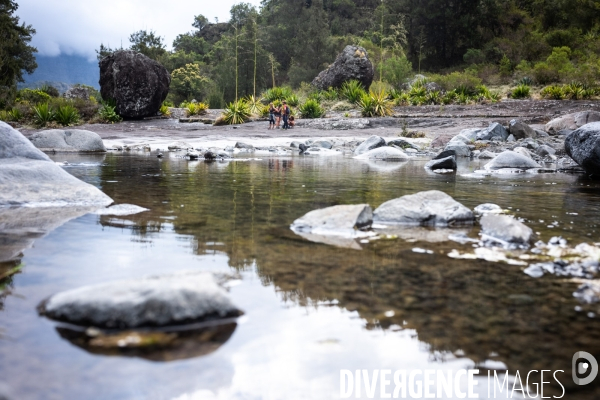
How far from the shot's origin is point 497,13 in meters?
45.6

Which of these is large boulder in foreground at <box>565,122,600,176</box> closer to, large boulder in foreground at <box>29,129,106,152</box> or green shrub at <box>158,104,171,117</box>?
large boulder in foreground at <box>29,129,106,152</box>

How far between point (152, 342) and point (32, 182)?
10.9ft

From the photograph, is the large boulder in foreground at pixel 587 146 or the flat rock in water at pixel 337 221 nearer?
the flat rock in water at pixel 337 221

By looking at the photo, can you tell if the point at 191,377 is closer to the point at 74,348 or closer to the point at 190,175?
the point at 74,348

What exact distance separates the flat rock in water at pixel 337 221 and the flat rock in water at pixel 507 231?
80 centimetres

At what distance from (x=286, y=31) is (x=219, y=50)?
489 inches

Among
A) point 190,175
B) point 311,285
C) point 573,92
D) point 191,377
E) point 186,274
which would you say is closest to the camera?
point 191,377

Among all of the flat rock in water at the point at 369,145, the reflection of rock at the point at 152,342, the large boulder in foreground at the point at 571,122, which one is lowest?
the reflection of rock at the point at 152,342

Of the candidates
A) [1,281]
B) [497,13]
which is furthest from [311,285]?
[497,13]

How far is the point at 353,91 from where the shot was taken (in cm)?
2605

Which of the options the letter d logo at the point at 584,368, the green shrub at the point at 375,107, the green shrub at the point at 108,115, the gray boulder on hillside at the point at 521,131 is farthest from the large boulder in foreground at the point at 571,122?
the green shrub at the point at 108,115

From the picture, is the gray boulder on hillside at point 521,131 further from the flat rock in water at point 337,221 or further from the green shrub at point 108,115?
the green shrub at point 108,115

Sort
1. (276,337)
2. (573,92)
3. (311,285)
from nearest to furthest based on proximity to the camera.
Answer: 1. (276,337)
2. (311,285)
3. (573,92)

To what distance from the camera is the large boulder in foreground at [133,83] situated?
23109mm
